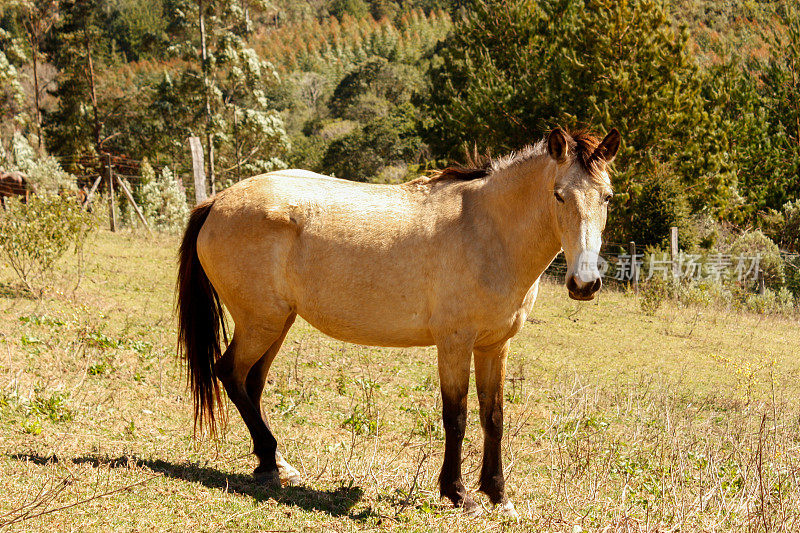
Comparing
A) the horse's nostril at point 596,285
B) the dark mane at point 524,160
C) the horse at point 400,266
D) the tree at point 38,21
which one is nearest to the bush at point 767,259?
the dark mane at point 524,160

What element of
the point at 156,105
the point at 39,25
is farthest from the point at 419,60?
the point at 156,105

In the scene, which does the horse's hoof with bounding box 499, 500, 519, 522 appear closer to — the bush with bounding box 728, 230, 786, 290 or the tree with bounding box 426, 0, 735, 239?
the tree with bounding box 426, 0, 735, 239

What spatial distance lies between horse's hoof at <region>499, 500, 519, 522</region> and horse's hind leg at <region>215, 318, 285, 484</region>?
1526 millimetres

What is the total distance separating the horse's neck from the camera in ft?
12.9

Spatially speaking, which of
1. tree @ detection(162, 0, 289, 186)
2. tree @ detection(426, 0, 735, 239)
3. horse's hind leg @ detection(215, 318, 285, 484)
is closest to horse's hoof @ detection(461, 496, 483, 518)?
horse's hind leg @ detection(215, 318, 285, 484)

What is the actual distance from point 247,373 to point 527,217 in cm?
221

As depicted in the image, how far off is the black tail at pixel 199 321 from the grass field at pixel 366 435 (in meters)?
0.48

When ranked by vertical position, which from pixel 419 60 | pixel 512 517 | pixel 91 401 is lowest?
pixel 512 517

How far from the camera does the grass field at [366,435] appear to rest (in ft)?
12.3

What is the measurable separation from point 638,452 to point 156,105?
924 inches

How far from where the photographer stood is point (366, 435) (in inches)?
224

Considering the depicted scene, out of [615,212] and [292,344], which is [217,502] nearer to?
[292,344]

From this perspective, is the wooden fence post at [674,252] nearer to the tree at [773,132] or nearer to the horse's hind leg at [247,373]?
the tree at [773,132]

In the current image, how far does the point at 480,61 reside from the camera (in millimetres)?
22312
